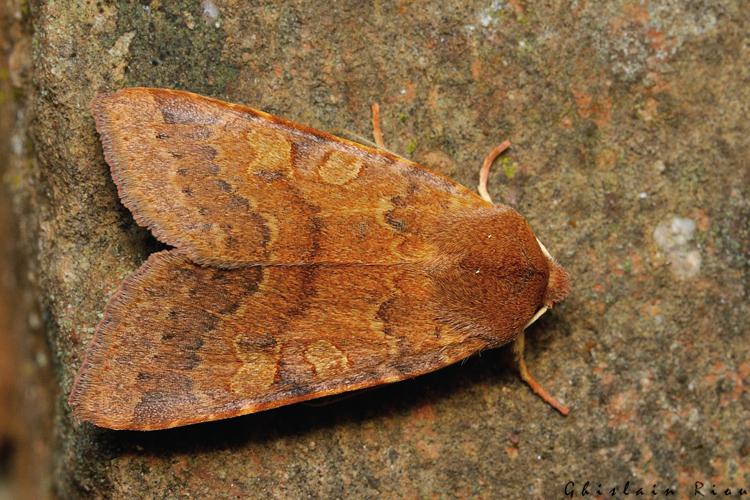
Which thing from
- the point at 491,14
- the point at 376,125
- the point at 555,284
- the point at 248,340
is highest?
the point at 491,14

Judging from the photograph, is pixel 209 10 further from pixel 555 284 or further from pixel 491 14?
pixel 555 284

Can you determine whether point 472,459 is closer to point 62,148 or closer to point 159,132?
point 159,132

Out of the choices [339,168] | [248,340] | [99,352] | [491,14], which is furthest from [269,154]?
[491,14]

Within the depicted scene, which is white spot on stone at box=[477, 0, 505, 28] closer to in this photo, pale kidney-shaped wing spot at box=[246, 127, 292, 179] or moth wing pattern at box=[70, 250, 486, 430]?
pale kidney-shaped wing spot at box=[246, 127, 292, 179]

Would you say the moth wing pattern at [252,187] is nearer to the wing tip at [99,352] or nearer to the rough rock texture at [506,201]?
the wing tip at [99,352]

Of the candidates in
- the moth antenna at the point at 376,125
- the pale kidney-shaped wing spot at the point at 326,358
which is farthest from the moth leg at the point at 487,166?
the pale kidney-shaped wing spot at the point at 326,358

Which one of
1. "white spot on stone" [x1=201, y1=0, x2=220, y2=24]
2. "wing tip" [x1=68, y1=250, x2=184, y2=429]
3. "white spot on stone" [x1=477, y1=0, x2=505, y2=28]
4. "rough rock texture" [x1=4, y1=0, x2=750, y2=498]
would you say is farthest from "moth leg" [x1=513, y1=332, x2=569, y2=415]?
"white spot on stone" [x1=201, y1=0, x2=220, y2=24]

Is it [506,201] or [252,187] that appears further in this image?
[506,201]
